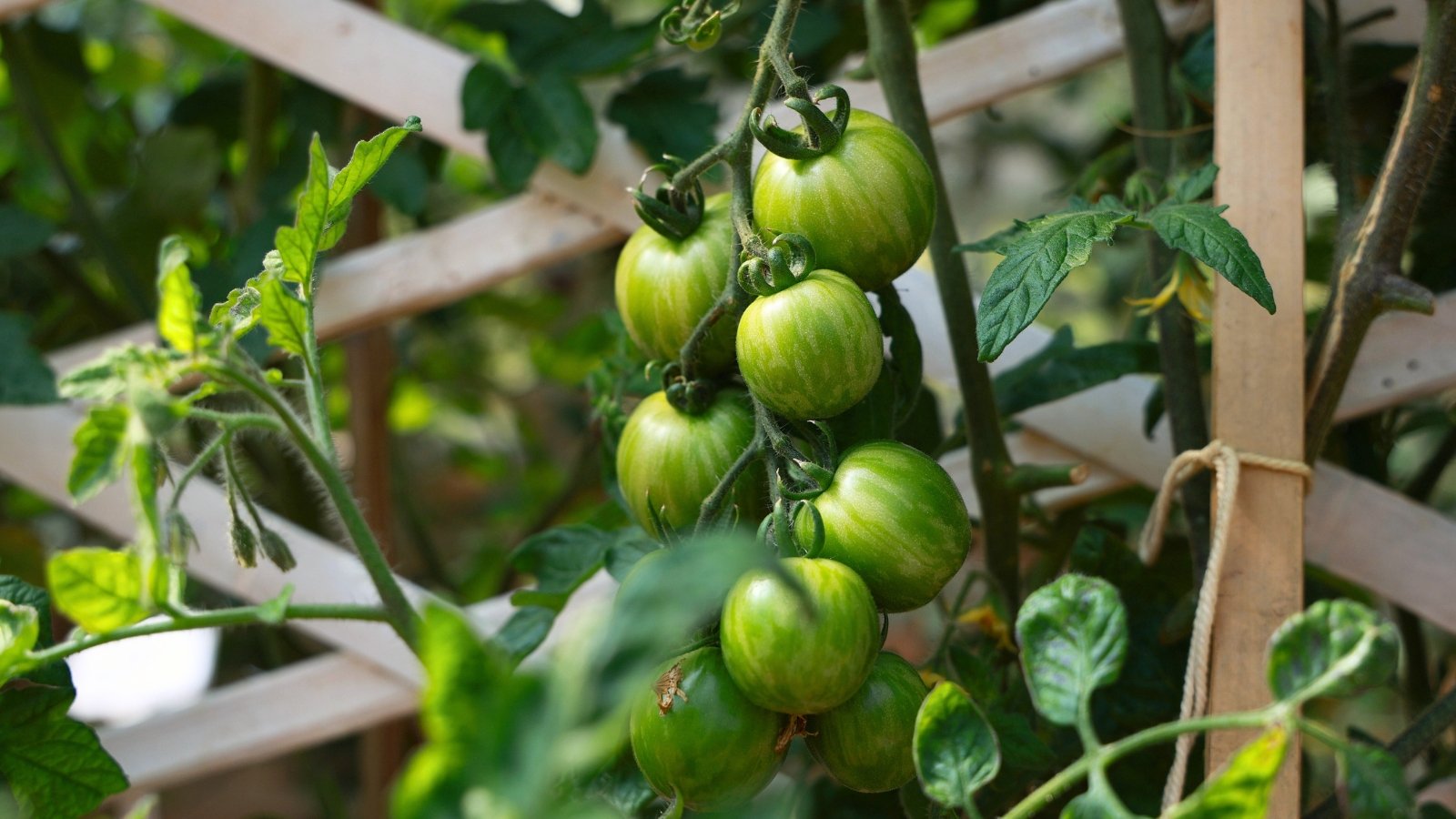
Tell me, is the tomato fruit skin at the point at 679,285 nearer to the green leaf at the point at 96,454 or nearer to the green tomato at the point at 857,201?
the green tomato at the point at 857,201

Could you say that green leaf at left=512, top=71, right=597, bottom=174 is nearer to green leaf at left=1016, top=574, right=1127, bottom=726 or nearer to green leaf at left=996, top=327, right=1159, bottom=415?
green leaf at left=996, top=327, right=1159, bottom=415

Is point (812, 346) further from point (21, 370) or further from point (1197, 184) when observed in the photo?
point (21, 370)

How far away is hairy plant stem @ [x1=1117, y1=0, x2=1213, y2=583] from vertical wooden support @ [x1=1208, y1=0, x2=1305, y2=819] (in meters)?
0.07

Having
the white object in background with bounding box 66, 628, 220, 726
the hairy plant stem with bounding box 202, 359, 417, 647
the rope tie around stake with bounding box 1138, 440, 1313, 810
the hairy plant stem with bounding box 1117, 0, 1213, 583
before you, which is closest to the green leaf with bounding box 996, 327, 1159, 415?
the hairy plant stem with bounding box 1117, 0, 1213, 583

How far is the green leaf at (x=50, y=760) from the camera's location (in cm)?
56

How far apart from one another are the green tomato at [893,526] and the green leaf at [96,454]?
0.90 ft

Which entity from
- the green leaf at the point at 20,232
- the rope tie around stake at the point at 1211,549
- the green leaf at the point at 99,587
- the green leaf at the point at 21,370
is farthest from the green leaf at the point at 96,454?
the green leaf at the point at 20,232

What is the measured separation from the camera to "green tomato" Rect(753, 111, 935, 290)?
55cm

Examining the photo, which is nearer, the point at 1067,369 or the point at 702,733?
the point at 702,733

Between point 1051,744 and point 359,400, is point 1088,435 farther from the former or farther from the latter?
point 359,400

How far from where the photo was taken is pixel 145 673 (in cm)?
153

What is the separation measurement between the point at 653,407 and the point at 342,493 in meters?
0.17

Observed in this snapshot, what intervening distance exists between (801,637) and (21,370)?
776mm

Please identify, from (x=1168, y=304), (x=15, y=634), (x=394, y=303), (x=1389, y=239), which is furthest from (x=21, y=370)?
(x=1389, y=239)
